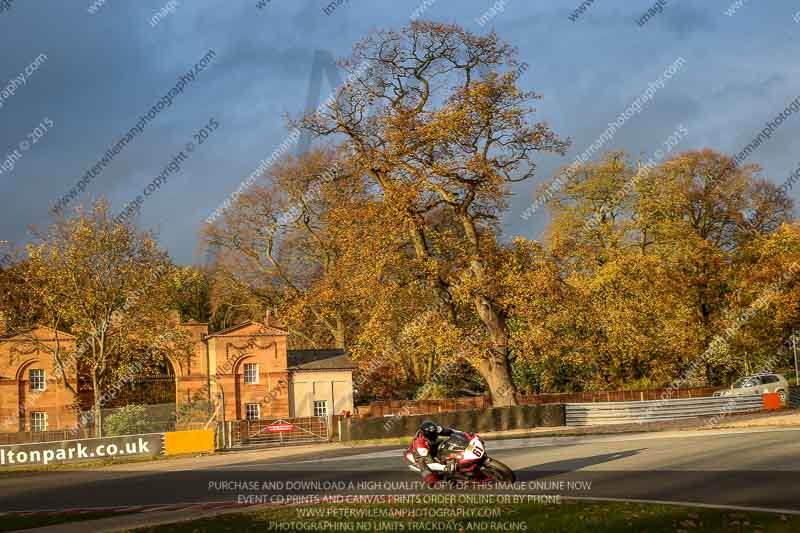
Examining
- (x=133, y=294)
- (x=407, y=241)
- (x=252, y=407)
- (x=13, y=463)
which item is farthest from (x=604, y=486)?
(x=252, y=407)

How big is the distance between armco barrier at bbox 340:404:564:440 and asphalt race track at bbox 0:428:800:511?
5132 mm

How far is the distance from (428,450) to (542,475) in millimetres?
3213

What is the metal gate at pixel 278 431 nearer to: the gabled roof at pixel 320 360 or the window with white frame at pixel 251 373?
the window with white frame at pixel 251 373

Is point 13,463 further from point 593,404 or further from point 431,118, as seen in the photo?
point 593,404

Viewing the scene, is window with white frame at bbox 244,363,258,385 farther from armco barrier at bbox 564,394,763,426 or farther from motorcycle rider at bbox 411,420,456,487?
motorcycle rider at bbox 411,420,456,487

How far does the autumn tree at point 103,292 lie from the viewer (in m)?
42.6

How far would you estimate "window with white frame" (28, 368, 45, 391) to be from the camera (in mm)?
50500

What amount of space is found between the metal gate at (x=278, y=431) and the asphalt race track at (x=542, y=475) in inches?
305

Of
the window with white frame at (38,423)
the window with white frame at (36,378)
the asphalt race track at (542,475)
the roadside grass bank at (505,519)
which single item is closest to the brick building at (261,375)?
the window with white frame at (36,378)

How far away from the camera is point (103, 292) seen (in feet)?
142

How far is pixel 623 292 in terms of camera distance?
55500mm

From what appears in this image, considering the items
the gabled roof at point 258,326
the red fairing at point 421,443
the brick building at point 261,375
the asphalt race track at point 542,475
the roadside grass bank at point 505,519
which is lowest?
the asphalt race track at point 542,475

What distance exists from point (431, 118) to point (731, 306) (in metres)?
23.4

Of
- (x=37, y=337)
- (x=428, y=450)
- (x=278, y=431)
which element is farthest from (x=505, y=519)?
(x=37, y=337)
